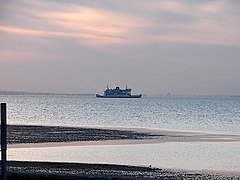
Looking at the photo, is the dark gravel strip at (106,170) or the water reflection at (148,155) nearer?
the dark gravel strip at (106,170)

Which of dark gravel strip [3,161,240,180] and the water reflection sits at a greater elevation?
dark gravel strip [3,161,240,180]

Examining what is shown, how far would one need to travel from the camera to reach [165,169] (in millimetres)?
28562

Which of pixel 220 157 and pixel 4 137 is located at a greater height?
pixel 4 137

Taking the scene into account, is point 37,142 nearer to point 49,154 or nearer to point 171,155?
point 49,154

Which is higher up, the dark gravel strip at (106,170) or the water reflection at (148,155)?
the dark gravel strip at (106,170)

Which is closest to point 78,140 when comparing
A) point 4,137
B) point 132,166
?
point 132,166

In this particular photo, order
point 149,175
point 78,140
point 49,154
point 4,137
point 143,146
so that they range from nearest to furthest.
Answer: point 4,137, point 149,175, point 49,154, point 143,146, point 78,140

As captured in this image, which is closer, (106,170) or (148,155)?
(106,170)

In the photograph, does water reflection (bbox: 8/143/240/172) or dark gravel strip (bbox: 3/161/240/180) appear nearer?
dark gravel strip (bbox: 3/161/240/180)

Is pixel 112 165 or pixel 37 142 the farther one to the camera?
pixel 37 142

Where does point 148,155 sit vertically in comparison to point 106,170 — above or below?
below

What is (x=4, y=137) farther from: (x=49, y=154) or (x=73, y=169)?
(x=49, y=154)

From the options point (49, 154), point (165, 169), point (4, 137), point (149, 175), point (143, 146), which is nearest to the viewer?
point (4, 137)

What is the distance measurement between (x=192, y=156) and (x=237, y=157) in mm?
2724
